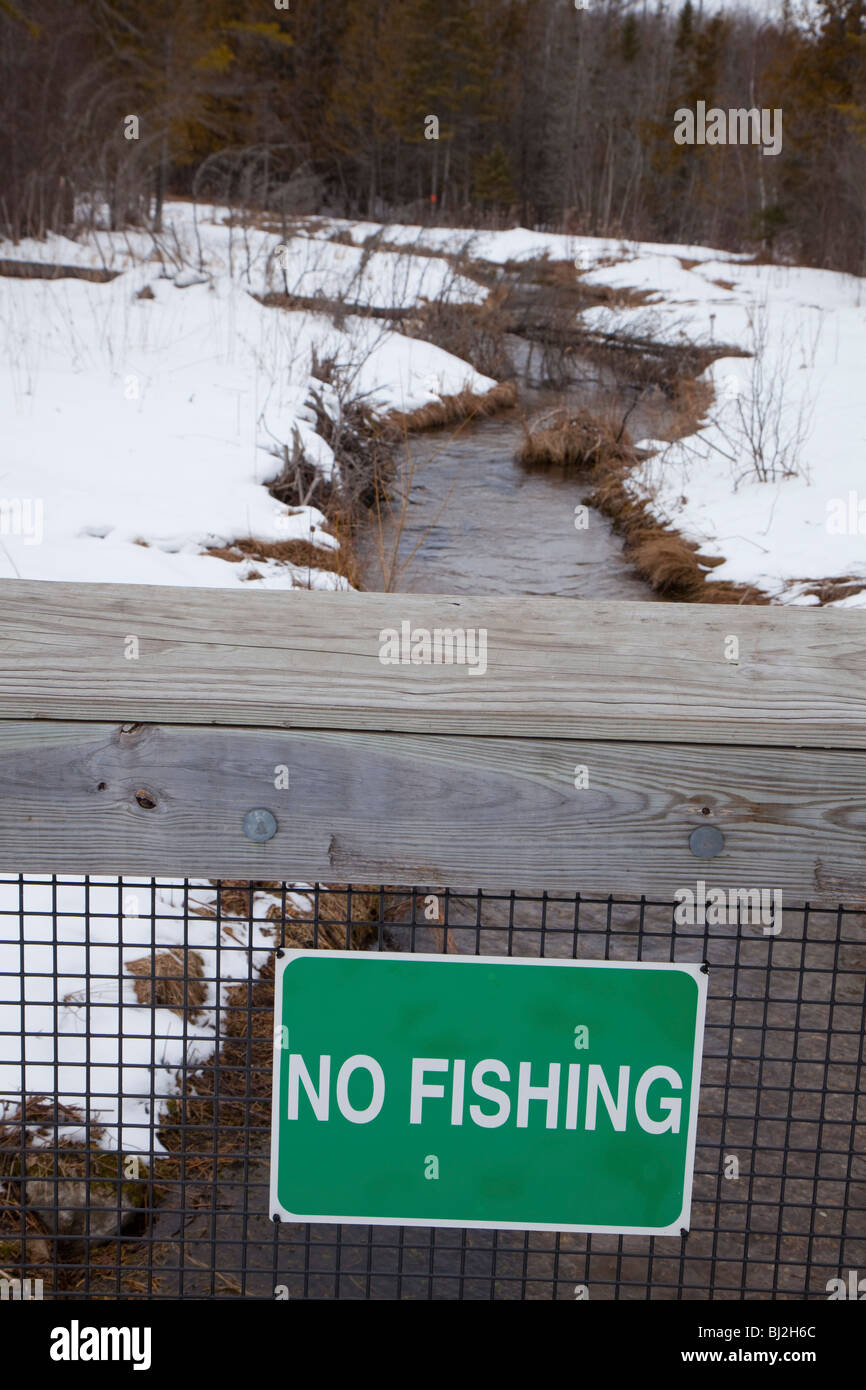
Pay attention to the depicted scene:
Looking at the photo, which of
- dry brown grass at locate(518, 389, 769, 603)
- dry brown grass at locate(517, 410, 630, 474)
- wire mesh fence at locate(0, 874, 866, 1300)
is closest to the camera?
wire mesh fence at locate(0, 874, 866, 1300)

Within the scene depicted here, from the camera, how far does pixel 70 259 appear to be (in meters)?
14.8

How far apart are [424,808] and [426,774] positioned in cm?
3

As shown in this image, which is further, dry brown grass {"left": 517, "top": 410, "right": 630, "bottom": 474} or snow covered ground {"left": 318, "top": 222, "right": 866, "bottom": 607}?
dry brown grass {"left": 517, "top": 410, "right": 630, "bottom": 474}

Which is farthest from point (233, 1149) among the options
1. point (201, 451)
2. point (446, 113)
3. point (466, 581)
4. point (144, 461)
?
point (446, 113)

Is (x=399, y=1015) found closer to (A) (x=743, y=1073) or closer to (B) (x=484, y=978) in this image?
(B) (x=484, y=978)

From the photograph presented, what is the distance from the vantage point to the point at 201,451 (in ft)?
28.3

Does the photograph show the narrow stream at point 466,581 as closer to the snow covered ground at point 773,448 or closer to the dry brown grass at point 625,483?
the dry brown grass at point 625,483

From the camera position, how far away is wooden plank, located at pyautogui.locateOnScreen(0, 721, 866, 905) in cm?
124

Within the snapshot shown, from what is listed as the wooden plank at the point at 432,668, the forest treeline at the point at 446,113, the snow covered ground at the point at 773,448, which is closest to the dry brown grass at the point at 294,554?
the snow covered ground at the point at 773,448

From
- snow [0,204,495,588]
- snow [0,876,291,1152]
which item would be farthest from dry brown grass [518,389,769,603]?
snow [0,876,291,1152]

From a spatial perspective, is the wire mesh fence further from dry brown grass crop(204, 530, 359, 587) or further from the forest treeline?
the forest treeline

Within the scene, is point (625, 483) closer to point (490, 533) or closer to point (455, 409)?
point (490, 533)

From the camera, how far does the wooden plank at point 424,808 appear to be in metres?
1.24

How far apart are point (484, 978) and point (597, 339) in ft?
54.3
